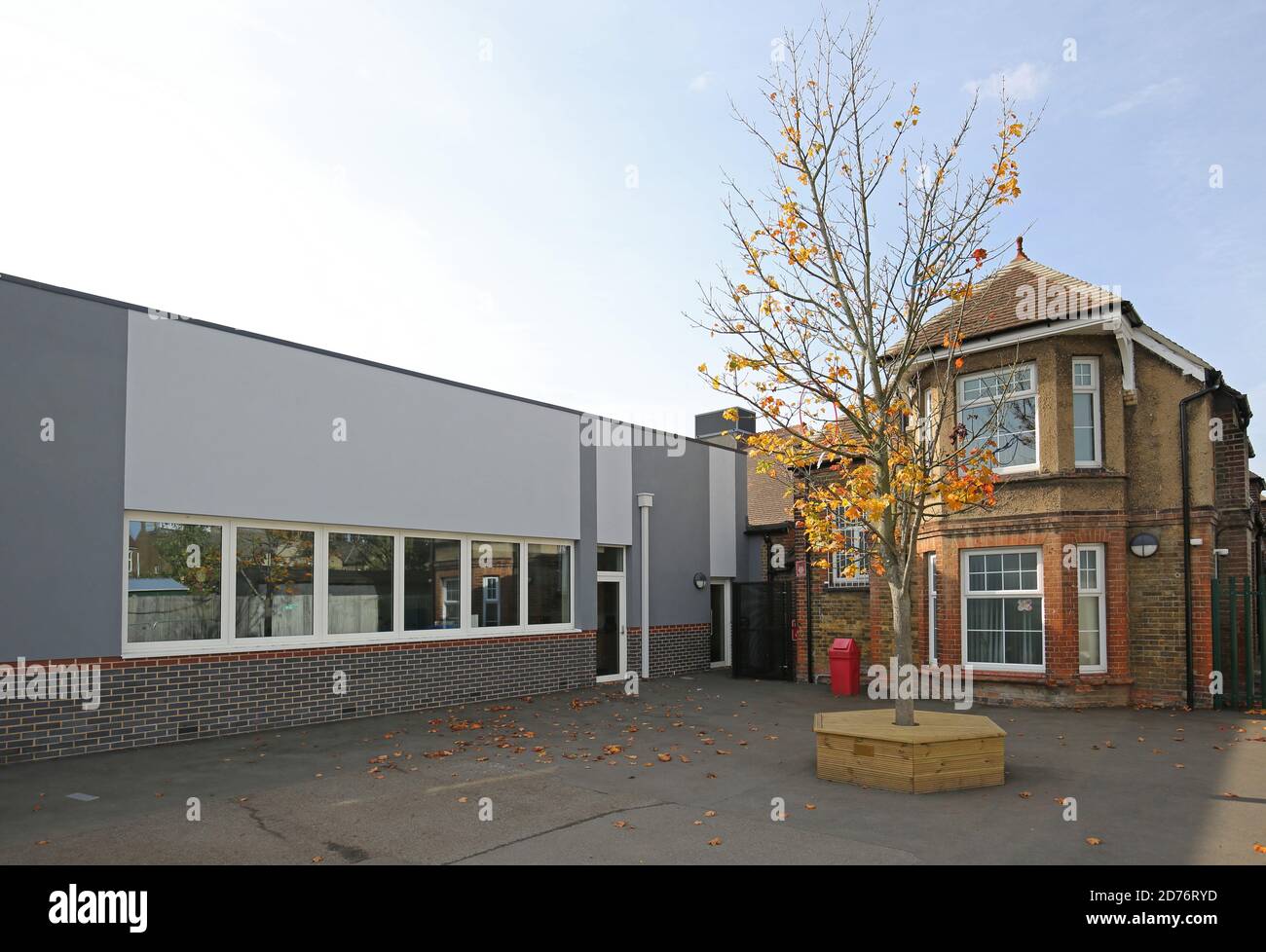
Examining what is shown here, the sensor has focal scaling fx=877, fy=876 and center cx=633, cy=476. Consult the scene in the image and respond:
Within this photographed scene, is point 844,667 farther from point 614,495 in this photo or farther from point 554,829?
point 554,829

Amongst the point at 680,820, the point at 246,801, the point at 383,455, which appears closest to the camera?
the point at 680,820

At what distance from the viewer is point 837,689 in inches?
623

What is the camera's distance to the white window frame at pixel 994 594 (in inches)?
537

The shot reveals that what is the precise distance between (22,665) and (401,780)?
14.4ft

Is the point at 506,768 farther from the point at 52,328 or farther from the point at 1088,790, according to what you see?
the point at 52,328

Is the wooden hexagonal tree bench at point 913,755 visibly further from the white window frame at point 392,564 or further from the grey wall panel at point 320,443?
the grey wall panel at point 320,443

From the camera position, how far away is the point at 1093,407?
13.8 meters

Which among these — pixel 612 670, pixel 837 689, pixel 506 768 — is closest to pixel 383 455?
pixel 506 768

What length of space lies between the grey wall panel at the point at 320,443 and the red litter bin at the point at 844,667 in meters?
5.39

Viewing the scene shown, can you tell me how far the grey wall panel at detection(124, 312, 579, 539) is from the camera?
10.7 meters

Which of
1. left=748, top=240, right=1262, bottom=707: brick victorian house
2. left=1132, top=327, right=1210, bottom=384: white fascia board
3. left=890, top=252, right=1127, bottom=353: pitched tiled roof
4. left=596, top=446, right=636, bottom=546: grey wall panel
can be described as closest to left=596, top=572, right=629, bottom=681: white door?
left=596, top=446, right=636, bottom=546: grey wall panel

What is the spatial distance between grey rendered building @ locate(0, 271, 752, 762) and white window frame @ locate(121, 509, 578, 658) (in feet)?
0.10

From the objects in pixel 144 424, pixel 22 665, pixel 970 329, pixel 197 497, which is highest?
pixel 970 329
